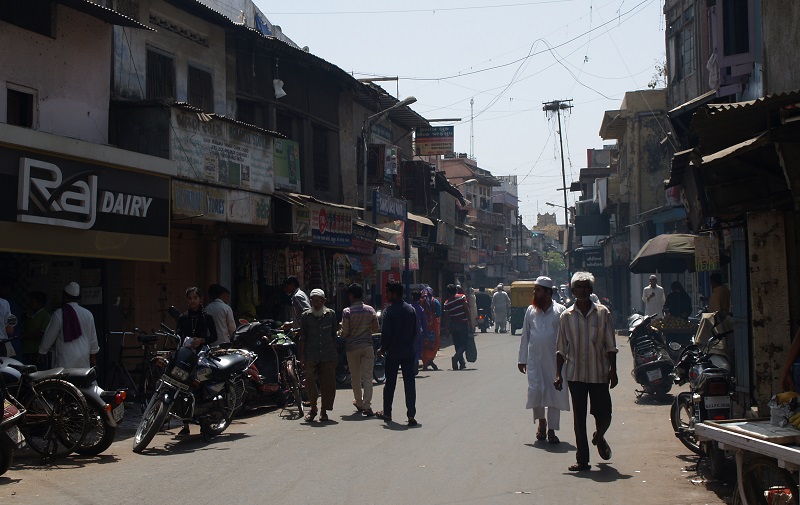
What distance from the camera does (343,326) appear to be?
515 inches

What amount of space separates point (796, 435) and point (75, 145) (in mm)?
9460

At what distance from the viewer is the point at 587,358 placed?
29.2ft

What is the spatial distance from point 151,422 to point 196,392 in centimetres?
83

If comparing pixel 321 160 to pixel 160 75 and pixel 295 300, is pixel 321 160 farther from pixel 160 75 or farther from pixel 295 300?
pixel 295 300

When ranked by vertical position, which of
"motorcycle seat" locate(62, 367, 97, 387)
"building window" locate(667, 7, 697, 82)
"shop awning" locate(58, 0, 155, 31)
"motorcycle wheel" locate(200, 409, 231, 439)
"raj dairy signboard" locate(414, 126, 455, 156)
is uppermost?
"building window" locate(667, 7, 697, 82)

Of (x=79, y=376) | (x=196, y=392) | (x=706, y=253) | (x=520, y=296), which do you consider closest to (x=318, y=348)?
(x=196, y=392)

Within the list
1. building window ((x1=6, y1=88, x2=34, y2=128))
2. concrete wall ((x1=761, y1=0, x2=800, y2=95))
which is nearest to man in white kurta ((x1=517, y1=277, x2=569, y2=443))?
concrete wall ((x1=761, y1=0, x2=800, y2=95))

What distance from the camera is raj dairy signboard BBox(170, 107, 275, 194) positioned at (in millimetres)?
14672

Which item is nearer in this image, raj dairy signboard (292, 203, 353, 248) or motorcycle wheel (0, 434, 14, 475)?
motorcycle wheel (0, 434, 14, 475)

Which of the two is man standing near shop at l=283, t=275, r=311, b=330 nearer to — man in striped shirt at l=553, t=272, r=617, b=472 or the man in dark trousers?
the man in dark trousers

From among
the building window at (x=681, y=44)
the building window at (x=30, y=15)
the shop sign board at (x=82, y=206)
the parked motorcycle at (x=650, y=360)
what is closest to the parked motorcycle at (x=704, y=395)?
the parked motorcycle at (x=650, y=360)

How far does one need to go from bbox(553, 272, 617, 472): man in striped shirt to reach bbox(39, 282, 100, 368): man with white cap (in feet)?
18.6

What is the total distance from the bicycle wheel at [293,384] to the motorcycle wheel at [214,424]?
188cm

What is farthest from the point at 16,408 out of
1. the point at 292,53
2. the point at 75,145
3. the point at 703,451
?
the point at 292,53
